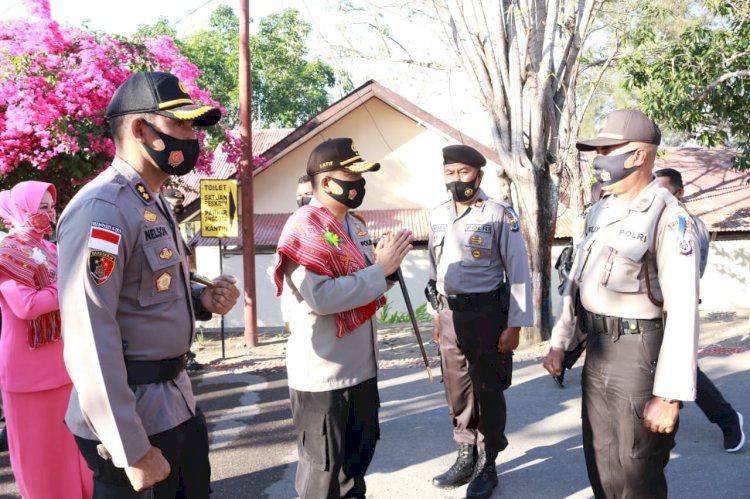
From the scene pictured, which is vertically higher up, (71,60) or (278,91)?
(278,91)

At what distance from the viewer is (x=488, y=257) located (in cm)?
448

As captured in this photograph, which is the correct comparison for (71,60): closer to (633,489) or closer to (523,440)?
(523,440)

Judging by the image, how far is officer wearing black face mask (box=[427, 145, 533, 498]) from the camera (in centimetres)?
439

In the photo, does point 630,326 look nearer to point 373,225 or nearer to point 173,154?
point 173,154

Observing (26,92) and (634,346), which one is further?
(26,92)

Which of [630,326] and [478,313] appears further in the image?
[478,313]

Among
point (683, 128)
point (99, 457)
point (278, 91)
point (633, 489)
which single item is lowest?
point (633, 489)

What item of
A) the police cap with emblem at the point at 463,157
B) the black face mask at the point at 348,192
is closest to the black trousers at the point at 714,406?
the police cap with emblem at the point at 463,157

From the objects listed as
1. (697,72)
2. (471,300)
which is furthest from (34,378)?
(697,72)

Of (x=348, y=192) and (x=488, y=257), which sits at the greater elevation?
(x=348, y=192)

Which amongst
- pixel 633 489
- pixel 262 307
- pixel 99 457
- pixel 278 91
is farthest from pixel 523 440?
pixel 278 91

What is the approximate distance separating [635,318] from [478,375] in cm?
157

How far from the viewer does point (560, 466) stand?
472 centimetres

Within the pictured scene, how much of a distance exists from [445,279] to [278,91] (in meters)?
31.2
